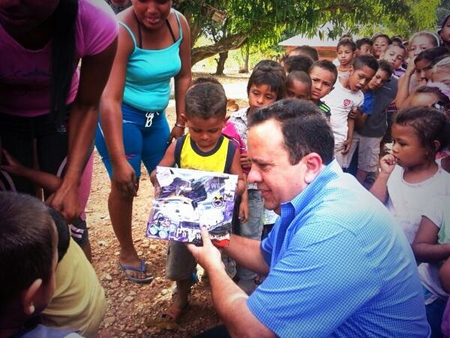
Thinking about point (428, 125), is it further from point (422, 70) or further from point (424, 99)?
point (422, 70)

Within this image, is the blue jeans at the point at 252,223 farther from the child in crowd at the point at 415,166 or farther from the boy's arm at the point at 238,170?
the child in crowd at the point at 415,166

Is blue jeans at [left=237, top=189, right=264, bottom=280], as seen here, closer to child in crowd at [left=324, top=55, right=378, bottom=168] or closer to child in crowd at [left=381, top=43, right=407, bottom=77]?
child in crowd at [left=324, top=55, right=378, bottom=168]

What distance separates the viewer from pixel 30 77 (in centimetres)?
167

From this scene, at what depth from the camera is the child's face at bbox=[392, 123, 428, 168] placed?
2.36 meters

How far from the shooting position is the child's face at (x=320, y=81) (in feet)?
11.9

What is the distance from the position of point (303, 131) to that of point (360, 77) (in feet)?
10.1

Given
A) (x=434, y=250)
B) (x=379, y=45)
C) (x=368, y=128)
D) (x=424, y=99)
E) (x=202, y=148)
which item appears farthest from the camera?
(x=379, y=45)

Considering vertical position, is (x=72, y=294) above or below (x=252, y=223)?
above

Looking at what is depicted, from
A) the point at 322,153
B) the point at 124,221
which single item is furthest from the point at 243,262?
the point at 124,221

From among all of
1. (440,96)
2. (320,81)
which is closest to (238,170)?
(320,81)

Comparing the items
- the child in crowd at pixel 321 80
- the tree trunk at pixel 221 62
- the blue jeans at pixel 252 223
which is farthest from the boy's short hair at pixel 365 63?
the tree trunk at pixel 221 62

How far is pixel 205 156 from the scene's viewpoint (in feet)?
7.73

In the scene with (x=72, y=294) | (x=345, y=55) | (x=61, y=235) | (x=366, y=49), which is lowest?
(x=72, y=294)

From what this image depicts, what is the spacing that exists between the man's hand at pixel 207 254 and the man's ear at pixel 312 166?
51 centimetres
